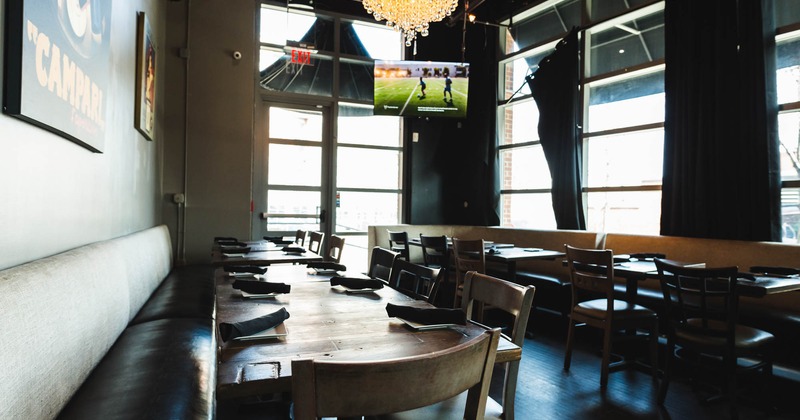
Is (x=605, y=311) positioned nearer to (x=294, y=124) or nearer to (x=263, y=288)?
(x=263, y=288)

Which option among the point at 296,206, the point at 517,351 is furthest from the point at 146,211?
the point at 517,351

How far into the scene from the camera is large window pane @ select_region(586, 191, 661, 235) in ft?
16.0

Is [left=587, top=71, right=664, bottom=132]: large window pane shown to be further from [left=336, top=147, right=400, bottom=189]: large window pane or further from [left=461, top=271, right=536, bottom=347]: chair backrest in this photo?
[left=461, top=271, right=536, bottom=347]: chair backrest

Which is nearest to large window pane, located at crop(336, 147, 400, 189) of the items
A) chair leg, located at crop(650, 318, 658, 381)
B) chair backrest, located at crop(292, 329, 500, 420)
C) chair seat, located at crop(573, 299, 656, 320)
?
chair seat, located at crop(573, 299, 656, 320)

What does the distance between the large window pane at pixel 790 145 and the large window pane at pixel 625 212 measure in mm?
1129

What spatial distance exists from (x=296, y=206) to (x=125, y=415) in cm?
494

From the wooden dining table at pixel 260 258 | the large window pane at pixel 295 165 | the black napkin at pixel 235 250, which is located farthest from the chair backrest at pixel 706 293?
the large window pane at pixel 295 165

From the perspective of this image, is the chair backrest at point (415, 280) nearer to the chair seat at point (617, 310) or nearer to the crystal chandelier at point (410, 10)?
the chair seat at point (617, 310)

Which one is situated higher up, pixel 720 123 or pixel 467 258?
pixel 720 123

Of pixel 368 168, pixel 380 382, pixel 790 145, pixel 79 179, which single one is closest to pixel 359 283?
pixel 380 382

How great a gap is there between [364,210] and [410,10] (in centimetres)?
316

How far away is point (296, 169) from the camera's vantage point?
6.21 metres

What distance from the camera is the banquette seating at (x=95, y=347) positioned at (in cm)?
117

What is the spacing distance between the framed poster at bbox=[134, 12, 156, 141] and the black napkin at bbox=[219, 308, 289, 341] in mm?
2872
